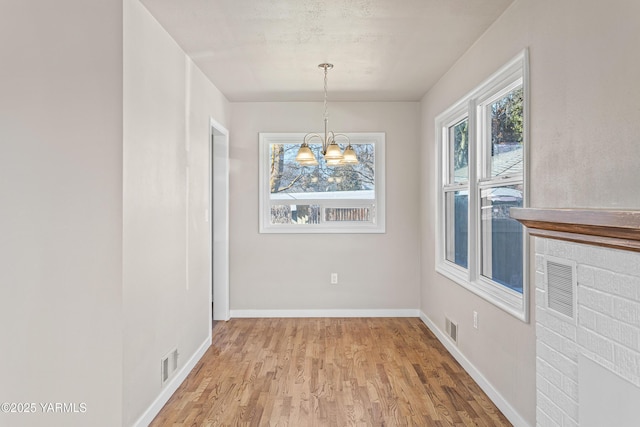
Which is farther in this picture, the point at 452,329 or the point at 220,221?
the point at 220,221

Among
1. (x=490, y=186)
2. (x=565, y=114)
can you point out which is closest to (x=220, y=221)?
(x=490, y=186)

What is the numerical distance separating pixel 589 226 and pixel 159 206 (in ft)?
8.00

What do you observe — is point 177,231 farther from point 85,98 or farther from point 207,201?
point 85,98

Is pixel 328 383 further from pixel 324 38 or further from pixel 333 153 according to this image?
pixel 324 38

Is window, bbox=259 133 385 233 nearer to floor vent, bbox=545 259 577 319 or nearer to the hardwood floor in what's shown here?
the hardwood floor

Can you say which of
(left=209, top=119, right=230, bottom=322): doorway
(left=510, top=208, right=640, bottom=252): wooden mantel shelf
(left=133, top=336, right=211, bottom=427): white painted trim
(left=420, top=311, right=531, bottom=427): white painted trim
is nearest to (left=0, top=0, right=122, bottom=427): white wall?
(left=133, top=336, right=211, bottom=427): white painted trim

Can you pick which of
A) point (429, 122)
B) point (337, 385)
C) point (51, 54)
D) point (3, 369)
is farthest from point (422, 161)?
point (3, 369)

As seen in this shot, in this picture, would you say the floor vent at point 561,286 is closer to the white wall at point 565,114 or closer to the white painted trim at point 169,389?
the white wall at point 565,114

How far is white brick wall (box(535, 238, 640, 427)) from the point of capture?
4.33ft

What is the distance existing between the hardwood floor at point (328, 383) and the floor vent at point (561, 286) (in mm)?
1271

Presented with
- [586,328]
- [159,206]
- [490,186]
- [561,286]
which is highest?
[490,186]

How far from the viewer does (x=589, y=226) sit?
4.56ft

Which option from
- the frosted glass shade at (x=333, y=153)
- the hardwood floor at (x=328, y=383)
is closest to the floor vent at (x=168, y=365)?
the hardwood floor at (x=328, y=383)

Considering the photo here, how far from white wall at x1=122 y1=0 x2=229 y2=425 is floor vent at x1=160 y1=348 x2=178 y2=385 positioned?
8 cm
